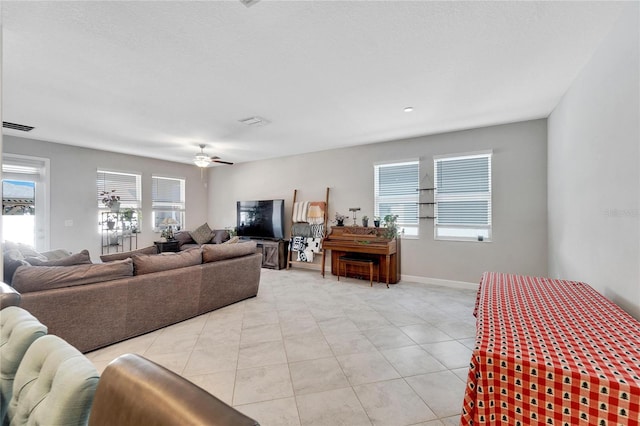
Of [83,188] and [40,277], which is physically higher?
[83,188]

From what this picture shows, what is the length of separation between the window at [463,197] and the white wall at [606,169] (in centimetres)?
121

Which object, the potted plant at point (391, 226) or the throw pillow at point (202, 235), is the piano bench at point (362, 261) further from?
the throw pillow at point (202, 235)

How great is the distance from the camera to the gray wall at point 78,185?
501 cm

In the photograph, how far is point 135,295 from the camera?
273cm

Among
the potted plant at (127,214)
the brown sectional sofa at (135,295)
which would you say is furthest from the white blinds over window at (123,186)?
the brown sectional sofa at (135,295)

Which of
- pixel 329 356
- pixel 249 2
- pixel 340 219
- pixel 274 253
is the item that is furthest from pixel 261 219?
pixel 249 2

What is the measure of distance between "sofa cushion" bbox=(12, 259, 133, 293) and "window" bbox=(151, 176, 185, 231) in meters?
4.07

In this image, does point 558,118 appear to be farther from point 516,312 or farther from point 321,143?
point 321,143

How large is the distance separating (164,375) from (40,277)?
99.1 inches

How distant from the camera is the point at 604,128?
2.06 m

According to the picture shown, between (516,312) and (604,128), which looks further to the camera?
(604,128)

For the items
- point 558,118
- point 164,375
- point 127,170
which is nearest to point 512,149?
point 558,118

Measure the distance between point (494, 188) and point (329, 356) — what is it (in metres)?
3.66

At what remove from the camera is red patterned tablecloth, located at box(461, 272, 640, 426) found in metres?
0.97
